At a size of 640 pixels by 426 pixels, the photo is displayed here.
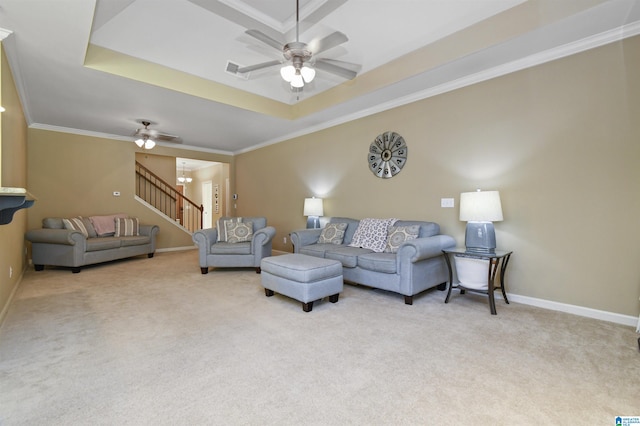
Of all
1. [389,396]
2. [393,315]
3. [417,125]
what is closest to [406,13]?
[417,125]

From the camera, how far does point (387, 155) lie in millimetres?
4617

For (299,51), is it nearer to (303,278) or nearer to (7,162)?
(303,278)

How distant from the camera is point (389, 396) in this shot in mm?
1698

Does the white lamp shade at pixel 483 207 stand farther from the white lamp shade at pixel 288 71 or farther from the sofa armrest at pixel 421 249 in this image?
the white lamp shade at pixel 288 71

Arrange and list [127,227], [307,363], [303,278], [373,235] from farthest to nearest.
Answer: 1. [127,227]
2. [373,235]
3. [303,278]
4. [307,363]

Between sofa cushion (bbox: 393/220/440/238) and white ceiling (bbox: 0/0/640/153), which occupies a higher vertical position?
white ceiling (bbox: 0/0/640/153)

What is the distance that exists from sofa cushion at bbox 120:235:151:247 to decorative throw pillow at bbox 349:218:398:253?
437 cm

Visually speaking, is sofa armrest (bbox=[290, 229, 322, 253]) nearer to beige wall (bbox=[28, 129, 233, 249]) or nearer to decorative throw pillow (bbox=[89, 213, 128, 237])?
decorative throw pillow (bbox=[89, 213, 128, 237])

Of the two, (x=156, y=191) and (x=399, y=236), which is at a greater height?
(x=156, y=191)

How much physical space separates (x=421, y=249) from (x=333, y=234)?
67.6 inches

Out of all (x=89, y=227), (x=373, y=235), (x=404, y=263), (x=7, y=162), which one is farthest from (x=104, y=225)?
(x=404, y=263)

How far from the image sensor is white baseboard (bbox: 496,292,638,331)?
271cm

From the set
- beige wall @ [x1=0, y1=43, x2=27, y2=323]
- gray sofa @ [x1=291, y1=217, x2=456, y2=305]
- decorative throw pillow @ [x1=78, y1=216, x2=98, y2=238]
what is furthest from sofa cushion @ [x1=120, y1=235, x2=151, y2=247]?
gray sofa @ [x1=291, y1=217, x2=456, y2=305]

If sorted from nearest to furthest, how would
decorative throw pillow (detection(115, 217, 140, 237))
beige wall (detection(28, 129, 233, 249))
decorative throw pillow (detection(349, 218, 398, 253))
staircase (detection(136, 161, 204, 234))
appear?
1. decorative throw pillow (detection(349, 218, 398, 253))
2. beige wall (detection(28, 129, 233, 249))
3. decorative throw pillow (detection(115, 217, 140, 237))
4. staircase (detection(136, 161, 204, 234))
